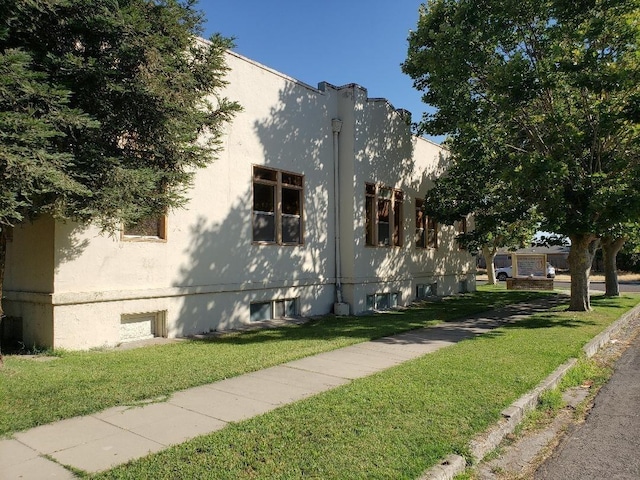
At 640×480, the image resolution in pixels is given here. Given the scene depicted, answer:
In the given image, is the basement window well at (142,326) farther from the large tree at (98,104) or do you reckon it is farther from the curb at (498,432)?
the curb at (498,432)

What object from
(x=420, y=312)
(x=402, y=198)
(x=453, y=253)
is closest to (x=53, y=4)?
(x=420, y=312)

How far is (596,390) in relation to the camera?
6.75m

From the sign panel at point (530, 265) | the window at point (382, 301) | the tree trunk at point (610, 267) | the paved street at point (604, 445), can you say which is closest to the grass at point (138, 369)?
the window at point (382, 301)

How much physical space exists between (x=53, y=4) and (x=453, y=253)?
704 inches

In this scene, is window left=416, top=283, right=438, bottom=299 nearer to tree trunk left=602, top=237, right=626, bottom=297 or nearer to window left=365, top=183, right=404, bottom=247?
window left=365, top=183, right=404, bottom=247

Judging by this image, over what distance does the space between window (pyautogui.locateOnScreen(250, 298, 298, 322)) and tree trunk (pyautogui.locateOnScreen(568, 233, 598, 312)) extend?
8039 mm

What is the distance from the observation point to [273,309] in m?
12.3

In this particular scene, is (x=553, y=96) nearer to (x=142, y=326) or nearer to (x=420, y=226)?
(x=420, y=226)

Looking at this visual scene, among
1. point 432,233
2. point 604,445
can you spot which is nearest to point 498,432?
point 604,445

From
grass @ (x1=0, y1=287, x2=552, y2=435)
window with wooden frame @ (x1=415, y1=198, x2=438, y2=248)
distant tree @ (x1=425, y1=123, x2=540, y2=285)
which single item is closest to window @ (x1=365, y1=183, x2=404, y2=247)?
distant tree @ (x1=425, y1=123, x2=540, y2=285)

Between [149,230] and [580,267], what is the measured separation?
38.5 ft

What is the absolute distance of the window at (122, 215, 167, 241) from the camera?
912 centimetres

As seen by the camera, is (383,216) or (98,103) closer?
(98,103)

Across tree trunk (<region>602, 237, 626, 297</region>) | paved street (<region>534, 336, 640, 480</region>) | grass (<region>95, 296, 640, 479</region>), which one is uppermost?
tree trunk (<region>602, 237, 626, 297</region>)
